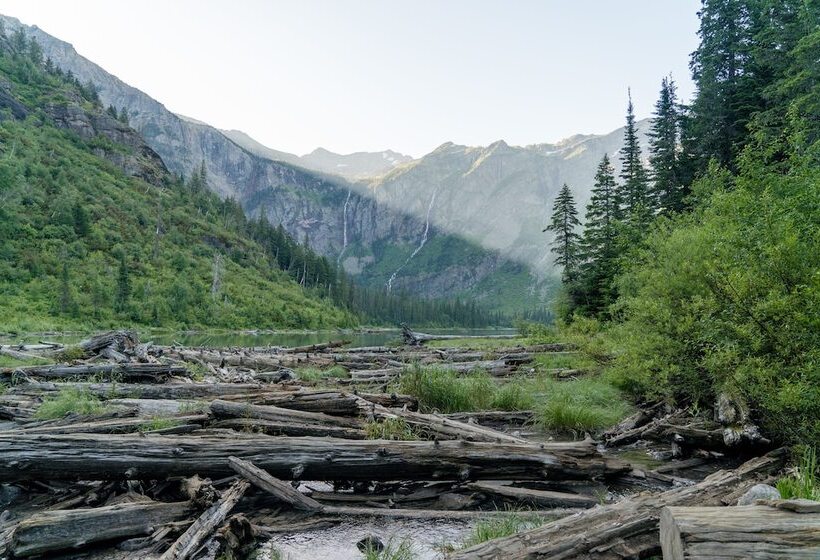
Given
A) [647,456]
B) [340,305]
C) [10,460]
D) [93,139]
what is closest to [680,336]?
[647,456]

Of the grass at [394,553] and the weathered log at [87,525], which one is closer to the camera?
the grass at [394,553]

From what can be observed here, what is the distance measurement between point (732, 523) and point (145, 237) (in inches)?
3750

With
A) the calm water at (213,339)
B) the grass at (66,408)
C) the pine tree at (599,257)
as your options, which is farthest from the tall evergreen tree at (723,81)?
the grass at (66,408)

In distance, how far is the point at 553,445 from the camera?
28.7 ft

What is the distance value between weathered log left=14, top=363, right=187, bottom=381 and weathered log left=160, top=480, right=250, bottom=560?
11.3 m

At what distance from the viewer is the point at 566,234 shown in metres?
45.5

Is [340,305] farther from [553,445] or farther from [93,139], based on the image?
[553,445]

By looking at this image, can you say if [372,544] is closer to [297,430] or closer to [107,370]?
[297,430]

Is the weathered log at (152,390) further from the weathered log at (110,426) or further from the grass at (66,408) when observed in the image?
the weathered log at (110,426)

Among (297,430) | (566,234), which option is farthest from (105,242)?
(297,430)

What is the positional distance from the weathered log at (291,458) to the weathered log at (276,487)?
30cm

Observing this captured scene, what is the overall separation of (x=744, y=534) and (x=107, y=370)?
18.7m

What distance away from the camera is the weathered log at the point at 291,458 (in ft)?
23.5

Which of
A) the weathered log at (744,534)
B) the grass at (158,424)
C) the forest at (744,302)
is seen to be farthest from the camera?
the grass at (158,424)
